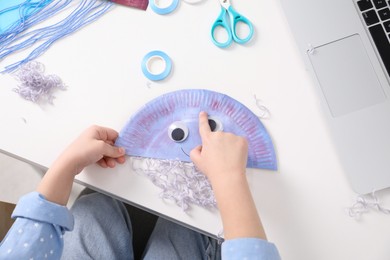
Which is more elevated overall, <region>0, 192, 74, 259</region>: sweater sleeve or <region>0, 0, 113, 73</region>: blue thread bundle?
<region>0, 0, 113, 73</region>: blue thread bundle

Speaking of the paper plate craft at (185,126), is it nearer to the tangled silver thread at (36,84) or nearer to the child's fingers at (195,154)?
the child's fingers at (195,154)

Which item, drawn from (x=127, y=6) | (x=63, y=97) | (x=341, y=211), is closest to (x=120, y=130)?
(x=63, y=97)

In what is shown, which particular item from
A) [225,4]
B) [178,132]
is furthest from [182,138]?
[225,4]

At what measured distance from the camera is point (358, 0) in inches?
21.0

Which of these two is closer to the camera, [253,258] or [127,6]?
[253,258]

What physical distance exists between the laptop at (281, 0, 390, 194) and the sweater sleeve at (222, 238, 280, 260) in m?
0.16

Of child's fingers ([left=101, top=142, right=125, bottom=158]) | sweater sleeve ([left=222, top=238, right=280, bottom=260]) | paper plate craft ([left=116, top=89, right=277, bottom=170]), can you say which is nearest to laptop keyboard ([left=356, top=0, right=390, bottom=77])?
paper plate craft ([left=116, top=89, right=277, bottom=170])

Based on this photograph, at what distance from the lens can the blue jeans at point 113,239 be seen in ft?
2.06

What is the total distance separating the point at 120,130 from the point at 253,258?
0.27 metres

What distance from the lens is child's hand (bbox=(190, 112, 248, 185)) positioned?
484 millimetres

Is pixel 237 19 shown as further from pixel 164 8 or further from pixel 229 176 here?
pixel 229 176

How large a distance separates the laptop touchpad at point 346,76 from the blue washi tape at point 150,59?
226 mm

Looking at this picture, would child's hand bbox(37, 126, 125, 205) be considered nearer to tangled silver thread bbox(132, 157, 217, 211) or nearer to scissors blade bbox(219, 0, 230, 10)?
tangled silver thread bbox(132, 157, 217, 211)

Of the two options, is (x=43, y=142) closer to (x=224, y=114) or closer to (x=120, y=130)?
(x=120, y=130)
